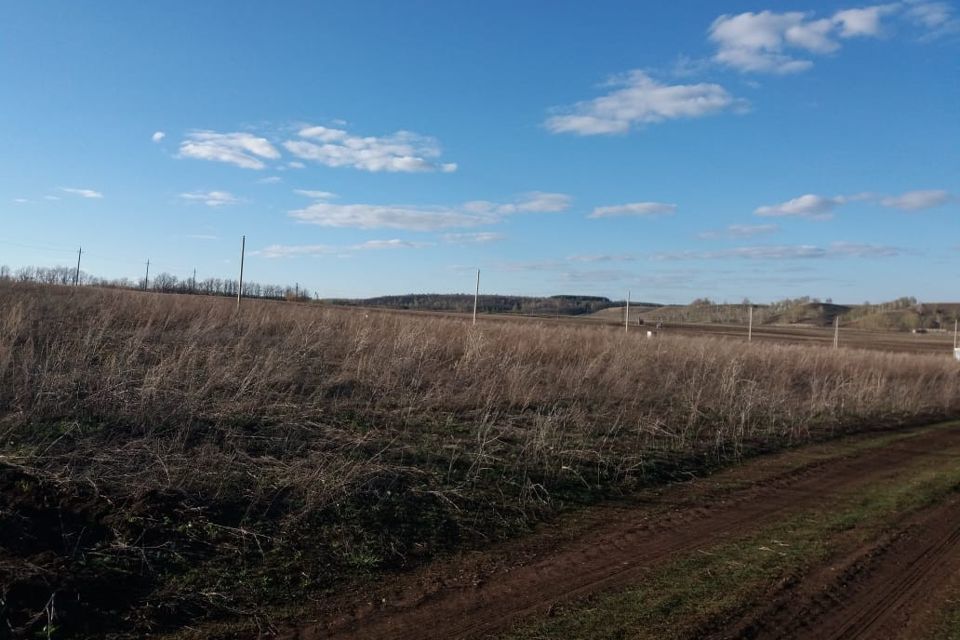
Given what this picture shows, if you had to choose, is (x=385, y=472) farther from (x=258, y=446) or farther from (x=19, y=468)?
(x=19, y=468)

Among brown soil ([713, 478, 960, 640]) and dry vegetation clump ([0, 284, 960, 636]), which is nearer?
brown soil ([713, 478, 960, 640])

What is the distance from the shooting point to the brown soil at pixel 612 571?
15.1ft

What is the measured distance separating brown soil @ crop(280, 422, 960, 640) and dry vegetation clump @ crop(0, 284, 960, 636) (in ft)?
1.70

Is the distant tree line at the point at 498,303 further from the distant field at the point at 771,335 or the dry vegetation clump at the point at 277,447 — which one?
the dry vegetation clump at the point at 277,447

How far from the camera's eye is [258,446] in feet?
25.1

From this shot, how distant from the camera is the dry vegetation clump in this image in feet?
16.2

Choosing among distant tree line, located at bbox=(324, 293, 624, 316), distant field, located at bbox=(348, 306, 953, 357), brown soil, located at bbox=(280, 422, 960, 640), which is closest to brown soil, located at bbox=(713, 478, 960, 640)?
brown soil, located at bbox=(280, 422, 960, 640)

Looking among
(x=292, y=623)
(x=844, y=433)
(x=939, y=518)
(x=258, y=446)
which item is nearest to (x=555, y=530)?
(x=292, y=623)

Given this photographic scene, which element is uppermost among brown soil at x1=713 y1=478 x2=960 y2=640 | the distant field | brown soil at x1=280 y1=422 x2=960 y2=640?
the distant field

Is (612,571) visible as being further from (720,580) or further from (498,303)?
(498,303)

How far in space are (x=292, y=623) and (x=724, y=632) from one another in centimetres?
303

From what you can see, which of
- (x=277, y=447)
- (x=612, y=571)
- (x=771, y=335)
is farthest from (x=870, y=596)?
(x=771, y=335)

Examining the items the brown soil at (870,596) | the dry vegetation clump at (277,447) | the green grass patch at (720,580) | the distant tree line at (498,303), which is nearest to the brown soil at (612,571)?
the brown soil at (870,596)

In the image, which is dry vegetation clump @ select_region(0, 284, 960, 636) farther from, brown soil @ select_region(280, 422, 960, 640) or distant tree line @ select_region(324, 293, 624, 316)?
distant tree line @ select_region(324, 293, 624, 316)
